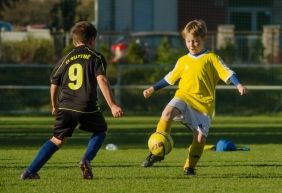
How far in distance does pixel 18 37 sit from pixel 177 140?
54.8 feet

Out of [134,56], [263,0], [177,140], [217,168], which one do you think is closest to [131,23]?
[263,0]

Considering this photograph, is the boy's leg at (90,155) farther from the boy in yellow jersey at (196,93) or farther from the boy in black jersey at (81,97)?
the boy in yellow jersey at (196,93)

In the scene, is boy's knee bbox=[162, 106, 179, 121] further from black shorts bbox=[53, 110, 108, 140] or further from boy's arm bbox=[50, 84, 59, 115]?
boy's arm bbox=[50, 84, 59, 115]

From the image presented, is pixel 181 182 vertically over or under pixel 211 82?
under

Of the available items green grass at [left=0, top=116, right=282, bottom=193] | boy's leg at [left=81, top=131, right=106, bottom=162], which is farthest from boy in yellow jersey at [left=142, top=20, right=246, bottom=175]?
boy's leg at [left=81, top=131, right=106, bottom=162]

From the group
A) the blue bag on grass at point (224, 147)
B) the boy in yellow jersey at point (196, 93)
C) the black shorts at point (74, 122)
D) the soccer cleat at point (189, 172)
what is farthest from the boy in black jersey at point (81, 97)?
the blue bag on grass at point (224, 147)

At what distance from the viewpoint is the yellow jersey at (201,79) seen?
10.6m

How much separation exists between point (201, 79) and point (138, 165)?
5.30 ft

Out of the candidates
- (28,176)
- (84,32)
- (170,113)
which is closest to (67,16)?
(170,113)

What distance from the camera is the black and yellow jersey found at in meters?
9.85

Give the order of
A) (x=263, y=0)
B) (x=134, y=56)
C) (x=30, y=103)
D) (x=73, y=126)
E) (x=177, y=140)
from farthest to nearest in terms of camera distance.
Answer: (x=263, y=0) → (x=134, y=56) → (x=30, y=103) → (x=177, y=140) → (x=73, y=126)

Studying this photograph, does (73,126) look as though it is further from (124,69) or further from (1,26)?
(1,26)

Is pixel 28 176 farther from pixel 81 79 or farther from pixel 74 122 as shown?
pixel 81 79

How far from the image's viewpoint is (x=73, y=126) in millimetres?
9938
